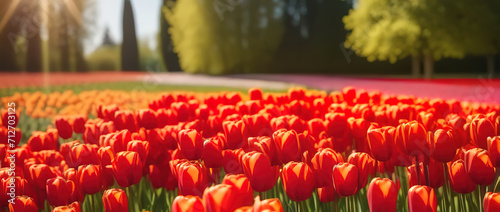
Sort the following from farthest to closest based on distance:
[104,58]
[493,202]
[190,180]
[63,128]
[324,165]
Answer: [104,58]
[63,128]
[324,165]
[190,180]
[493,202]

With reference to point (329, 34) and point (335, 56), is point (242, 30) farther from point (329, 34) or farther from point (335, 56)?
point (335, 56)

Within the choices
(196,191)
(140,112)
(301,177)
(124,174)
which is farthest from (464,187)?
(140,112)

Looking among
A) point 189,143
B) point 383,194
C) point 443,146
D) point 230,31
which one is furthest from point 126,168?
point 230,31

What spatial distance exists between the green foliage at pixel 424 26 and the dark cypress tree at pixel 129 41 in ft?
18.0

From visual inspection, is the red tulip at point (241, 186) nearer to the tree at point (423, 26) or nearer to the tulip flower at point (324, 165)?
the tulip flower at point (324, 165)

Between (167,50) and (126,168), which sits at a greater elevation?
(167,50)

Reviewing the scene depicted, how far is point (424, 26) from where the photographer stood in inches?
463

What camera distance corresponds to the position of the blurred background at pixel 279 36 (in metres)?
12.2

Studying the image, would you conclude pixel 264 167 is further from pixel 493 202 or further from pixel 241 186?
pixel 493 202

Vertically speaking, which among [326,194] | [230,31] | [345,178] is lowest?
[326,194]

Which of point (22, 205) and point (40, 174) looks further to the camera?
point (40, 174)

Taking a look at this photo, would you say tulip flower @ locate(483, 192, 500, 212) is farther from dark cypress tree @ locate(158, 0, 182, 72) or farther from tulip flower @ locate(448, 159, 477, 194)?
dark cypress tree @ locate(158, 0, 182, 72)

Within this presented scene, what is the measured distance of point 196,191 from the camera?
1.46 m

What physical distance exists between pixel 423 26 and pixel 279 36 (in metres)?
5.33
